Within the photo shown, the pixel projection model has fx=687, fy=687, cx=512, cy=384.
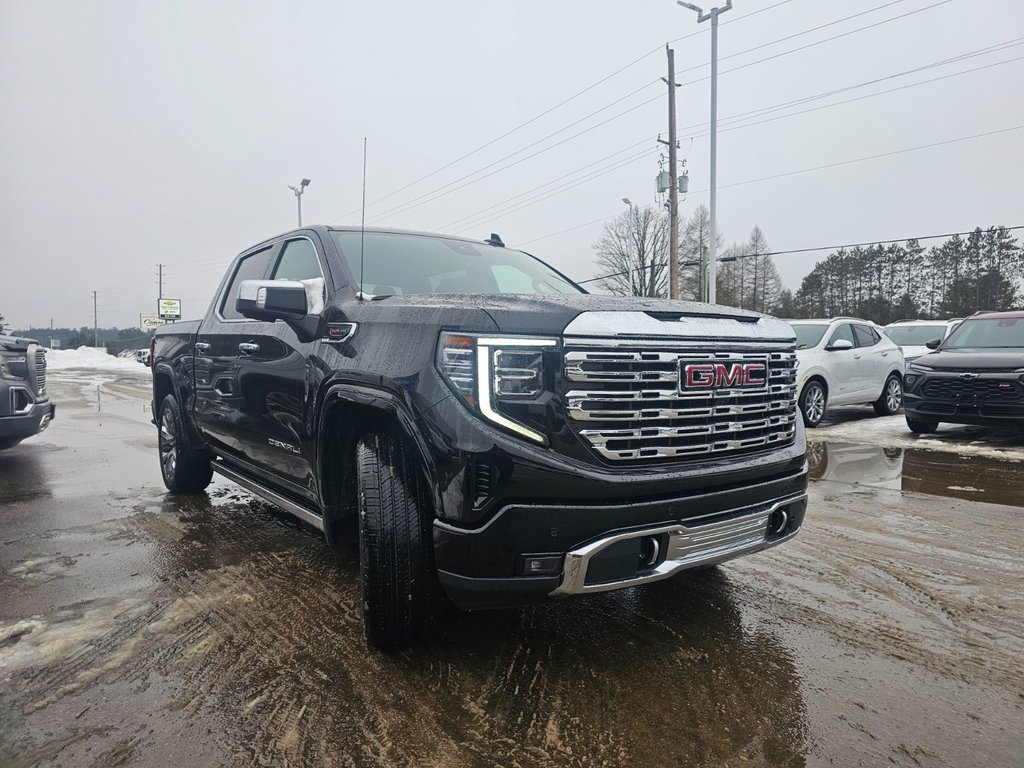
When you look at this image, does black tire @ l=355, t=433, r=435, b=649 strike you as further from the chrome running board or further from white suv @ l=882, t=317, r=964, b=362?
white suv @ l=882, t=317, r=964, b=362

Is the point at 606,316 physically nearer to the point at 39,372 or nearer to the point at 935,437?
the point at 39,372

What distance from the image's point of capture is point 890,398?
1130 centimetres

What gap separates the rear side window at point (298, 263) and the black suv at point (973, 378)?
760 centimetres

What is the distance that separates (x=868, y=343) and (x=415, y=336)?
10.3m

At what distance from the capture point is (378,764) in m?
2.00

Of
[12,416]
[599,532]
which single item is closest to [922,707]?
[599,532]

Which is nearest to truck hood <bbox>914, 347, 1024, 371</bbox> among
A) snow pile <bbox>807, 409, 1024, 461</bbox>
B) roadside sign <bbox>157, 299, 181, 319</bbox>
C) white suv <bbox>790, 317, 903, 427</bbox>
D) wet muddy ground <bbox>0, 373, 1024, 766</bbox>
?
snow pile <bbox>807, 409, 1024, 461</bbox>

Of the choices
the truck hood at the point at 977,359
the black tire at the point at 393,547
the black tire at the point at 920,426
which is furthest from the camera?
the black tire at the point at 920,426

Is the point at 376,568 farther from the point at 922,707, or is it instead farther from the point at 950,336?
the point at 950,336

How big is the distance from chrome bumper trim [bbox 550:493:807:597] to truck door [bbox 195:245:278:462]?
8.16ft

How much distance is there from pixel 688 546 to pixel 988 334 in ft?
27.7

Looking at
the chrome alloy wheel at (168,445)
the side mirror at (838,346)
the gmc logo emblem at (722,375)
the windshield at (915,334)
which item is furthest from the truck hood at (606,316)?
the windshield at (915,334)

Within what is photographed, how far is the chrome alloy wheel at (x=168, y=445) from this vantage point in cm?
542

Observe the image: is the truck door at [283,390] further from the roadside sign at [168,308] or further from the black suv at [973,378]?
the roadside sign at [168,308]
